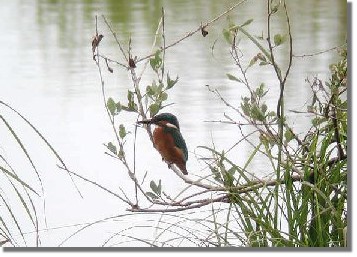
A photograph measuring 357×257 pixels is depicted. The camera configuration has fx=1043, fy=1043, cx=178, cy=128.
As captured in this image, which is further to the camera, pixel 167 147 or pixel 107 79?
pixel 107 79

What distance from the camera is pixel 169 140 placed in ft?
7.75

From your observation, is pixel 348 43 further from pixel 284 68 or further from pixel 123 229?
pixel 123 229

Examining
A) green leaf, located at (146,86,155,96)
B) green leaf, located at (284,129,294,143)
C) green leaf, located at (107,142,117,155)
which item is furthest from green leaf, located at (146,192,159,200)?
green leaf, located at (284,129,294,143)

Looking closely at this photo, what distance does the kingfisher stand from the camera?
2352mm

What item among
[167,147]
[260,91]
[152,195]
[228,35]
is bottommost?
[152,195]

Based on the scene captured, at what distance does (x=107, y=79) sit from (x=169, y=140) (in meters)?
0.25

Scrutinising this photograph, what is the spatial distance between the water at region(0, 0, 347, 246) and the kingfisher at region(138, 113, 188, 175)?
18mm

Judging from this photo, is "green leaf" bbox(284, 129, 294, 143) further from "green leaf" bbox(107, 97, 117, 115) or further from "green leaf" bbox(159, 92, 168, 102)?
"green leaf" bbox(107, 97, 117, 115)

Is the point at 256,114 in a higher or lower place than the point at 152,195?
higher

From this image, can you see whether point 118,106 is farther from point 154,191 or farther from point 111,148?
point 154,191

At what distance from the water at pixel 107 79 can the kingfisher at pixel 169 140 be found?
2 centimetres

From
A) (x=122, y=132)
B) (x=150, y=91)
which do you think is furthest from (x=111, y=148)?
(x=150, y=91)

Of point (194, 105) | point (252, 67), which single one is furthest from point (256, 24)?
point (194, 105)

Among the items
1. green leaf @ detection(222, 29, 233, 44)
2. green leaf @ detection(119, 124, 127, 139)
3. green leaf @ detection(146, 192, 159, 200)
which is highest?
green leaf @ detection(222, 29, 233, 44)
